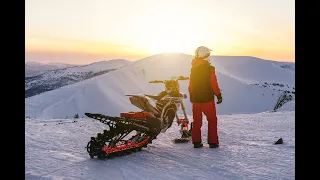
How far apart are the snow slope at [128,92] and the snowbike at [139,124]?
1443 cm

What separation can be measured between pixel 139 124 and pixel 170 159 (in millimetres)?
817

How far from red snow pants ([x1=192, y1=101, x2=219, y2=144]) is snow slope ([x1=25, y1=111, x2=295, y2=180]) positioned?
195 millimetres

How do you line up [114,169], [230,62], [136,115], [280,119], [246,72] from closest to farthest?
[114,169] → [136,115] → [280,119] → [246,72] → [230,62]

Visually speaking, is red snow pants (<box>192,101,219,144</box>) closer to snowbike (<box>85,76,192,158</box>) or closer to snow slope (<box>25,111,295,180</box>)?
snow slope (<box>25,111,295,180</box>)

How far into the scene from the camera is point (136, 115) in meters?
5.76

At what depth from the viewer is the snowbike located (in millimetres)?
5273

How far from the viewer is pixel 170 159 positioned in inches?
210

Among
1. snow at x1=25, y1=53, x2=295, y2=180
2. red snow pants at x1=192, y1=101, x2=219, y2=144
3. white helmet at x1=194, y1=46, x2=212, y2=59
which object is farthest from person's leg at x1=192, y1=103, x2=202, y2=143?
white helmet at x1=194, y1=46, x2=212, y2=59

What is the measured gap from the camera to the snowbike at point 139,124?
527 centimetres

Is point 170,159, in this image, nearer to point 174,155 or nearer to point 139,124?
point 174,155

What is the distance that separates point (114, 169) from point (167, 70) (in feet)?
101

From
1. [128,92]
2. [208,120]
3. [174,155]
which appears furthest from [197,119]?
[128,92]
